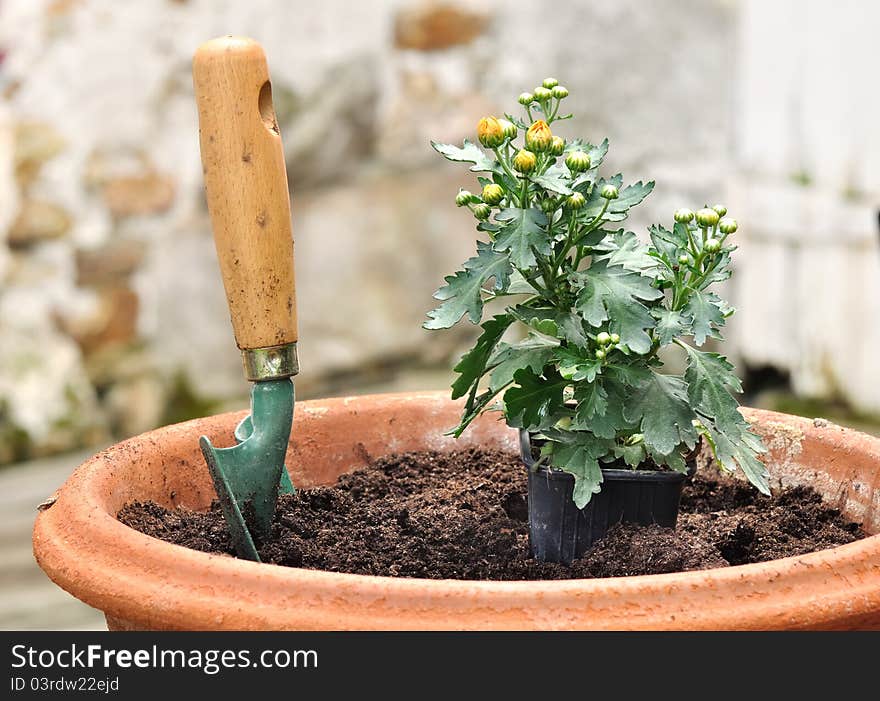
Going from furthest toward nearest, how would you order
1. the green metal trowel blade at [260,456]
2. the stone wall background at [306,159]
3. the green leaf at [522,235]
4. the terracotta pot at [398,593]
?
1. the stone wall background at [306,159]
2. the green metal trowel blade at [260,456]
3. the green leaf at [522,235]
4. the terracotta pot at [398,593]

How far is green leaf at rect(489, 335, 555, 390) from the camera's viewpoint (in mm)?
898

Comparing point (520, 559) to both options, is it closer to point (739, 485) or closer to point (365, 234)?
point (739, 485)

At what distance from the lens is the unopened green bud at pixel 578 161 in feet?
2.85

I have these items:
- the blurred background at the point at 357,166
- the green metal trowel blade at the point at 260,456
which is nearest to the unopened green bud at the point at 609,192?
the green metal trowel blade at the point at 260,456

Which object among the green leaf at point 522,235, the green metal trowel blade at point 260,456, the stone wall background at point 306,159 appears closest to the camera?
the green leaf at point 522,235

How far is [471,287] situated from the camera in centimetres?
88

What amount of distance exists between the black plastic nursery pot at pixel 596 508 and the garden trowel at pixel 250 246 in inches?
9.1

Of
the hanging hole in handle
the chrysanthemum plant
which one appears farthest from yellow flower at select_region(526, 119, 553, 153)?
the hanging hole in handle

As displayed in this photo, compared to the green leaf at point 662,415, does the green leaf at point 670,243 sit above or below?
above

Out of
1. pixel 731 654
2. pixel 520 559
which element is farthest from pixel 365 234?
pixel 731 654

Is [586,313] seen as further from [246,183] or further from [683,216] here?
[246,183]

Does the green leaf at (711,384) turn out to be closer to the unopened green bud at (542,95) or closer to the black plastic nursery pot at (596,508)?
the black plastic nursery pot at (596,508)

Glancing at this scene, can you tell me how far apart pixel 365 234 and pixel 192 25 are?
1.93 feet

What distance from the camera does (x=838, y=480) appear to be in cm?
107
